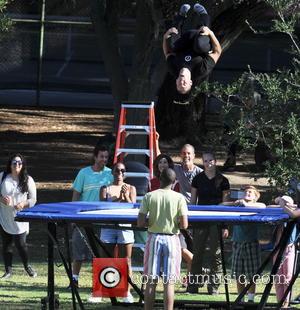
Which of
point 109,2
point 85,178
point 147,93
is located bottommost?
point 85,178

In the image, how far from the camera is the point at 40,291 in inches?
471

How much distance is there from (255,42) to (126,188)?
1801cm

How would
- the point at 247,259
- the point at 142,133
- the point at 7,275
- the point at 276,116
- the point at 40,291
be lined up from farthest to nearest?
the point at 142,133
the point at 7,275
the point at 276,116
the point at 40,291
the point at 247,259

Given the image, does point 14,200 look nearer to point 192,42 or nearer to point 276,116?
point 192,42

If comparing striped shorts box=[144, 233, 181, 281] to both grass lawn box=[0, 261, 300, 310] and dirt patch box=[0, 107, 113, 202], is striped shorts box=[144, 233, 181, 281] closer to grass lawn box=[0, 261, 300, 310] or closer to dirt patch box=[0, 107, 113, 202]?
grass lawn box=[0, 261, 300, 310]

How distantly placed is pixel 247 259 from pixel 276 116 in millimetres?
2101

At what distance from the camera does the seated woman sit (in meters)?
11.7

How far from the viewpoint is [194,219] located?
9438mm

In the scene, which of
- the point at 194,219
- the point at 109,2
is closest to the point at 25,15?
the point at 109,2

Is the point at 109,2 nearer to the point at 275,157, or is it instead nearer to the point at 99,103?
the point at 275,157

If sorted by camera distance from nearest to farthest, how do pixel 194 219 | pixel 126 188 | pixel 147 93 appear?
1. pixel 194 219
2. pixel 126 188
3. pixel 147 93

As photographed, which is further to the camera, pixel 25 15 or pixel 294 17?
pixel 25 15

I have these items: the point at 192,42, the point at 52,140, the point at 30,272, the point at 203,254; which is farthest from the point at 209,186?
the point at 52,140

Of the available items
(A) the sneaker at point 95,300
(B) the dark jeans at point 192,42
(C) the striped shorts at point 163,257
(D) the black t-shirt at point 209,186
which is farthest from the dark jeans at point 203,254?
(C) the striped shorts at point 163,257
